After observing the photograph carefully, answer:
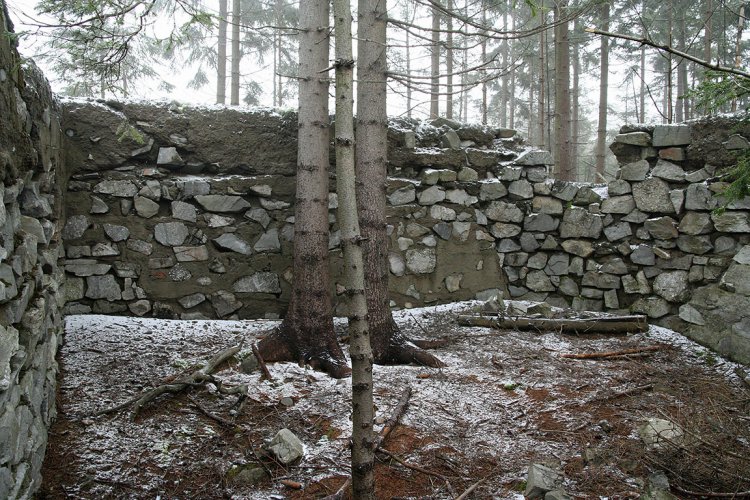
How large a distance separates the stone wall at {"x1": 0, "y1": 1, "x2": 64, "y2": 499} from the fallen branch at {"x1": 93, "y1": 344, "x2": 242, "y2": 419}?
0.41 m

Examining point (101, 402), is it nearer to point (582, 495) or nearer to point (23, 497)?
point (23, 497)

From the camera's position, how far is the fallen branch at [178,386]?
3078mm

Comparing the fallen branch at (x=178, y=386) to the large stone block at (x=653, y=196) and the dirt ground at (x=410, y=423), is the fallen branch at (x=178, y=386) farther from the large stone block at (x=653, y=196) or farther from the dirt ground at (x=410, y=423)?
the large stone block at (x=653, y=196)

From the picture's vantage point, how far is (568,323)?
5.24 metres

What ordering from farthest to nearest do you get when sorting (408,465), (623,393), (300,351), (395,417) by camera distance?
(300,351) < (623,393) < (395,417) < (408,465)

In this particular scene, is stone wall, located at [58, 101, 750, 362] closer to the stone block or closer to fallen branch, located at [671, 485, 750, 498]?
the stone block

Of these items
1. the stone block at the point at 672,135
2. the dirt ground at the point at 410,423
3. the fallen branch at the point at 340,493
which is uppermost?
the stone block at the point at 672,135

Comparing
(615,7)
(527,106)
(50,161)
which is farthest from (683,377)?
(527,106)

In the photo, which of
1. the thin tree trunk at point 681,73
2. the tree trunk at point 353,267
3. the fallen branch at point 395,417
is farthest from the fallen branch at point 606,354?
the thin tree trunk at point 681,73

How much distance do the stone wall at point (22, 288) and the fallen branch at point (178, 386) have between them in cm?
41

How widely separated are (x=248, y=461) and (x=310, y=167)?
96.4 inches

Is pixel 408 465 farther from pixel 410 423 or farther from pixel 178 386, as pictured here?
pixel 178 386

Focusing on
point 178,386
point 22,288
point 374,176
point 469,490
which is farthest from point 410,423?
point 22,288

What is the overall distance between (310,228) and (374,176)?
0.72 m
